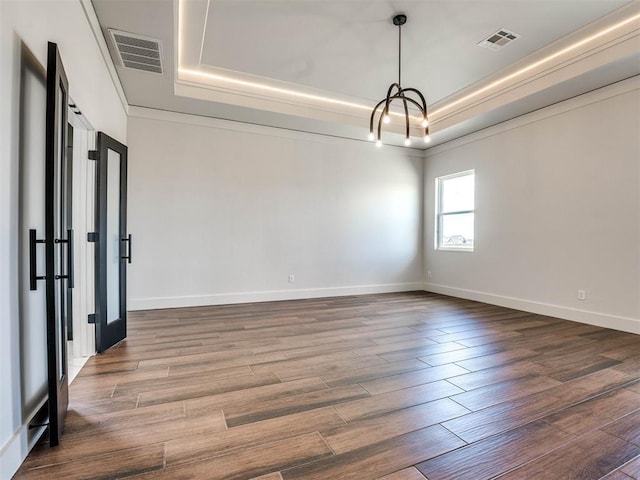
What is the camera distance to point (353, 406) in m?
2.02

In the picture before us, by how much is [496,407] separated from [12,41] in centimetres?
314

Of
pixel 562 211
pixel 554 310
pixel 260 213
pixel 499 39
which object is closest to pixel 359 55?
pixel 499 39

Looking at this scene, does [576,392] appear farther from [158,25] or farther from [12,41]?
[158,25]

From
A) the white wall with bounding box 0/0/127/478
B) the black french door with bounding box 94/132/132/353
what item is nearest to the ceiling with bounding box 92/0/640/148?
the black french door with bounding box 94/132/132/353

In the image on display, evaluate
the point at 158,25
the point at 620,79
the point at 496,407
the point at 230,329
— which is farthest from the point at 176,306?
the point at 620,79

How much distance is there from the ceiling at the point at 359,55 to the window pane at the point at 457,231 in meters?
1.57

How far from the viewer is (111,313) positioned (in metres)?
3.18

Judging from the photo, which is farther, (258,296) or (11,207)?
(258,296)

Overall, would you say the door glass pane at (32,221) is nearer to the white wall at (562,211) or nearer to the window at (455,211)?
the white wall at (562,211)

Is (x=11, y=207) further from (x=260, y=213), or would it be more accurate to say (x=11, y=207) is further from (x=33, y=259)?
(x=260, y=213)

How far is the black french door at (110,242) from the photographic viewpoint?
290cm

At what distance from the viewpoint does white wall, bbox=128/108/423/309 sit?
4.66m

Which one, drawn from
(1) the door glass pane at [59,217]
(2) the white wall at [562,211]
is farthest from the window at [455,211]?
(1) the door glass pane at [59,217]

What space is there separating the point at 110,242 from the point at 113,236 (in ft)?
0.31
